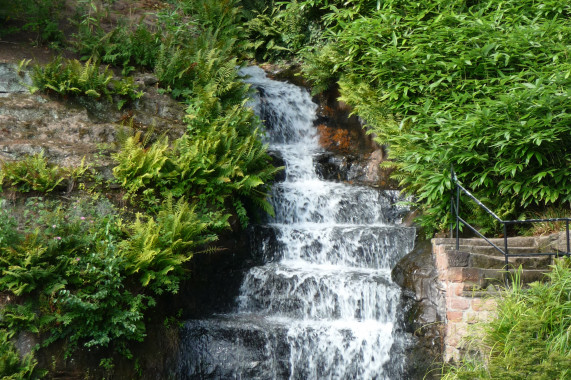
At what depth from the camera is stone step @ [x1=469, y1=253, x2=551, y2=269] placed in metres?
6.36

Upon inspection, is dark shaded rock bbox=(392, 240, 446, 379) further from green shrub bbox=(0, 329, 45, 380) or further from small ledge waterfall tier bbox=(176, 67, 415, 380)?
green shrub bbox=(0, 329, 45, 380)

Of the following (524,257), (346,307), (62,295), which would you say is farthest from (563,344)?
(62,295)

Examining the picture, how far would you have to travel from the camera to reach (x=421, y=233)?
7887mm

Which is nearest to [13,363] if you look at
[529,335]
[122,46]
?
[529,335]

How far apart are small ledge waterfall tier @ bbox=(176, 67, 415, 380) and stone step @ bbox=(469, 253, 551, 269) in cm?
123

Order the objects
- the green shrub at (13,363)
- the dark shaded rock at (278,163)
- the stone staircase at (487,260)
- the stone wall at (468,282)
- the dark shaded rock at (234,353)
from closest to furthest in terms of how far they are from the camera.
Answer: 1. the green shrub at (13,363)
2. the stone wall at (468,282)
3. the stone staircase at (487,260)
4. the dark shaded rock at (234,353)
5. the dark shaded rock at (278,163)

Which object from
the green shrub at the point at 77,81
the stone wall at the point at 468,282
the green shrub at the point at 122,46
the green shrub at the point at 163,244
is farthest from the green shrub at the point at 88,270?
the green shrub at the point at 122,46

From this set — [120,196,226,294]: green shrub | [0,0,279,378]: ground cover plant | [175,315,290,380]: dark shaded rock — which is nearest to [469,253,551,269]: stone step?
[175,315,290,380]: dark shaded rock

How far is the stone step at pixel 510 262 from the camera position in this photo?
6355mm

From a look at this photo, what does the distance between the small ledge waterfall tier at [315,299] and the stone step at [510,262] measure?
4.04 feet

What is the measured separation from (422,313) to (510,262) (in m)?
1.30

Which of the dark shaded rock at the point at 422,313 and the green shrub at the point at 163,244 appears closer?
the green shrub at the point at 163,244

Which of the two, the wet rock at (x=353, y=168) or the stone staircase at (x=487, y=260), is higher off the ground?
the wet rock at (x=353, y=168)

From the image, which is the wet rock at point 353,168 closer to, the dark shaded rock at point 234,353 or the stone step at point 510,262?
the stone step at point 510,262
